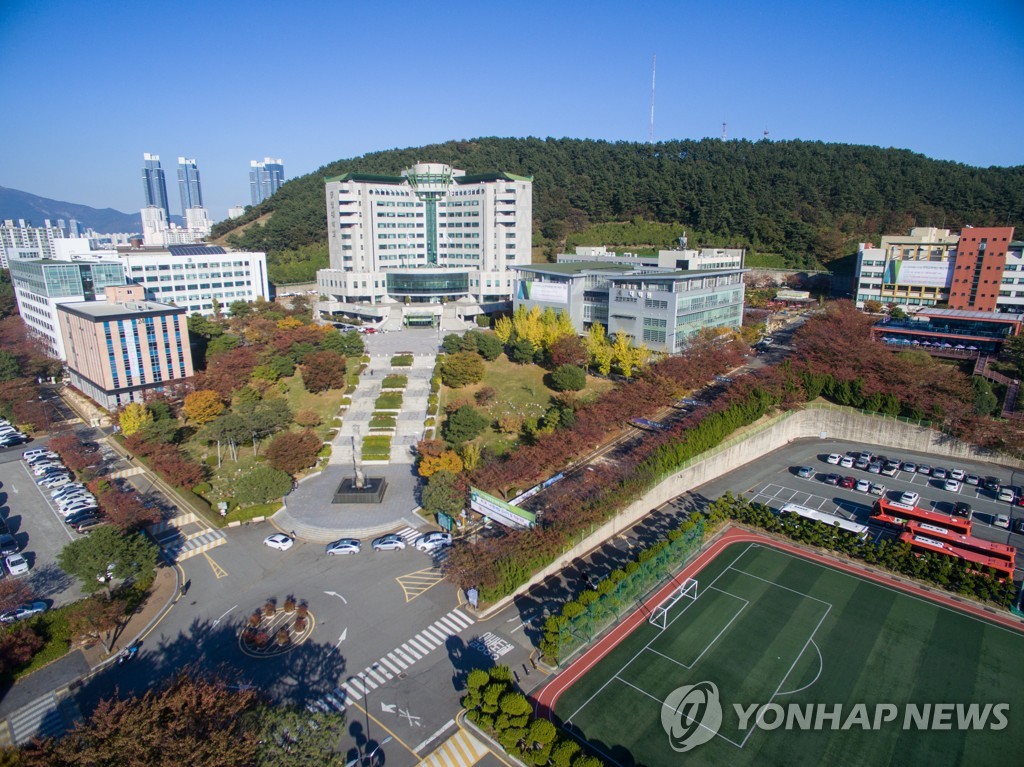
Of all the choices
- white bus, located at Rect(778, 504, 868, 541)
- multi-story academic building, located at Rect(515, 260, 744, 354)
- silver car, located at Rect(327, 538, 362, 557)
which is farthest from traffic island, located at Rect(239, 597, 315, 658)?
multi-story academic building, located at Rect(515, 260, 744, 354)

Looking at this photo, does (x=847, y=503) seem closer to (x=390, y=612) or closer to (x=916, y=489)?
(x=916, y=489)

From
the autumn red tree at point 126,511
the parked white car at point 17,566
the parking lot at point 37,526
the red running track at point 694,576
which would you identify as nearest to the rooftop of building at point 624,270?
the red running track at point 694,576

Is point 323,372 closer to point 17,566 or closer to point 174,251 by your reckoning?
point 17,566

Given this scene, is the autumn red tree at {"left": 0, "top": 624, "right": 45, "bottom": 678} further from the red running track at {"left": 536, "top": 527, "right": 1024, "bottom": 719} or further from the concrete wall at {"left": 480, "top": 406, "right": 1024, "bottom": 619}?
the concrete wall at {"left": 480, "top": 406, "right": 1024, "bottom": 619}

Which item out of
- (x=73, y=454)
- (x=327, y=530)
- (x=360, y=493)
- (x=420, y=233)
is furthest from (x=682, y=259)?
(x=73, y=454)

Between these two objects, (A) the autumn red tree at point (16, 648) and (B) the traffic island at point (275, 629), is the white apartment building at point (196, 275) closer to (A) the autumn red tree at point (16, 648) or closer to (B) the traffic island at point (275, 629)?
(A) the autumn red tree at point (16, 648)
